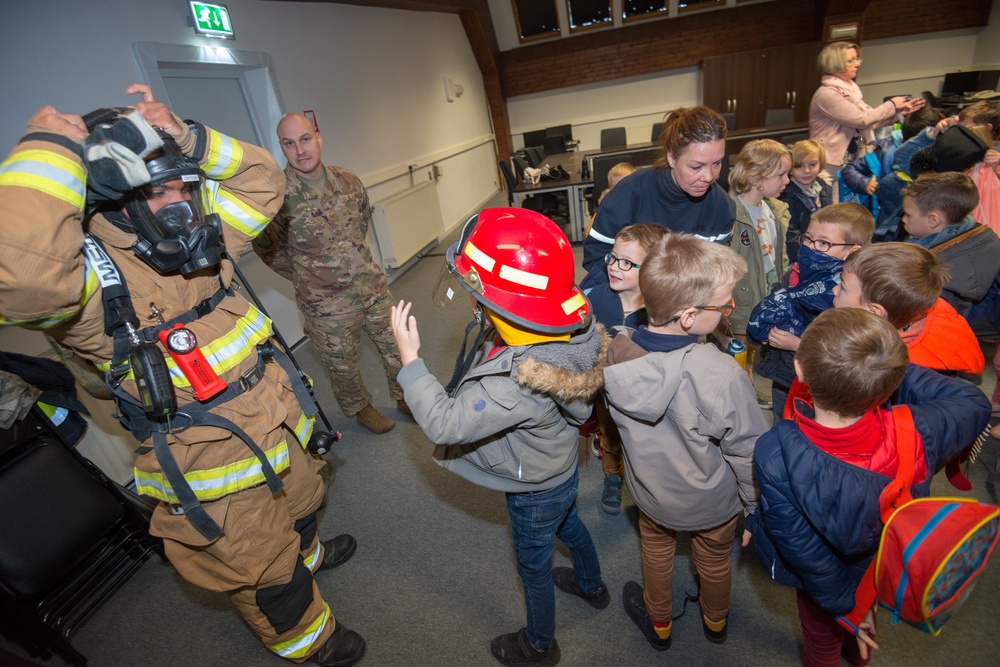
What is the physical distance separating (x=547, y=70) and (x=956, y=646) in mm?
10619

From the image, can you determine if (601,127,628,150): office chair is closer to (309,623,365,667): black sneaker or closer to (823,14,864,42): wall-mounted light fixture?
(823,14,864,42): wall-mounted light fixture

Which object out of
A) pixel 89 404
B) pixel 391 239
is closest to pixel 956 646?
pixel 89 404

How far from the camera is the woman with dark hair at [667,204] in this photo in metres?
1.82

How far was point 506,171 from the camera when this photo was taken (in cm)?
566

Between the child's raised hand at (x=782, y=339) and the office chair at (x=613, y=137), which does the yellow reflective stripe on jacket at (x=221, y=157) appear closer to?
the child's raised hand at (x=782, y=339)

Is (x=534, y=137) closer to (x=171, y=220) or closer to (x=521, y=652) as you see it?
(x=171, y=220)

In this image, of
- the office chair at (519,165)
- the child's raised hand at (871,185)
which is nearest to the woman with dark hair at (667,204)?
the child's raised hand at (871,185)

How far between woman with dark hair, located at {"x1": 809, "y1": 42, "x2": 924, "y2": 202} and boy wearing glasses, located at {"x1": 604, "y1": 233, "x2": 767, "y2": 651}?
9.45ft

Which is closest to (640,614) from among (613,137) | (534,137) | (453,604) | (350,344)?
(453,604)

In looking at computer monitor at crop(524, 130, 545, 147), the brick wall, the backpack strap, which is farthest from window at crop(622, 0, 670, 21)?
the backpack strap

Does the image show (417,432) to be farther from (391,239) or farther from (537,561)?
(391,239)

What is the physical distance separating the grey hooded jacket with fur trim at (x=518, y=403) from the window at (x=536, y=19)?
33.3 ft

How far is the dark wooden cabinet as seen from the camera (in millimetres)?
8180

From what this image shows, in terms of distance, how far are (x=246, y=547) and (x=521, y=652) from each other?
93cm
